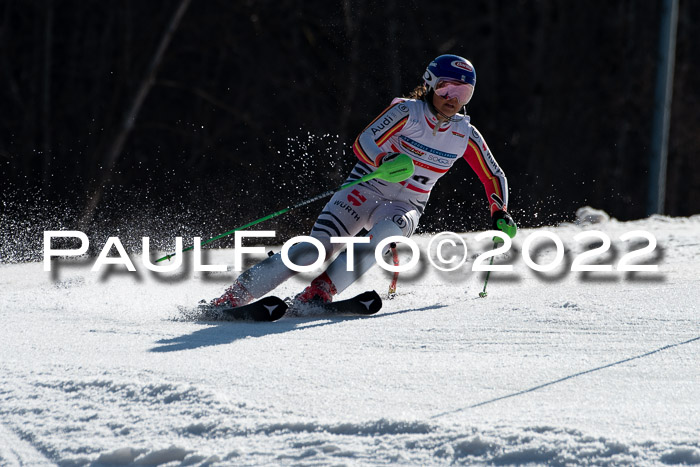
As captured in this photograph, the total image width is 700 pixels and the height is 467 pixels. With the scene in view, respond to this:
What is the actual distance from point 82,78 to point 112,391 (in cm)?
1357

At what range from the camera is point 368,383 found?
285 cm

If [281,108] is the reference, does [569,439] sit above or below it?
below

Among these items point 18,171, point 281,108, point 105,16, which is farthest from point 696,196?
point 18,171

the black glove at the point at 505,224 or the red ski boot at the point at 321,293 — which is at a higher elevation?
the black glove at the point at 505,224

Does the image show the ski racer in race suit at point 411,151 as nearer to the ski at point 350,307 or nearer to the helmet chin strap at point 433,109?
the helmet chin strap at point 433,109

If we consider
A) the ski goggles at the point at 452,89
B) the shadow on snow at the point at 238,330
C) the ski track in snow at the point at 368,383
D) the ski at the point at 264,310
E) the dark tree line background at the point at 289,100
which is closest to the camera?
the ski track in snow at the point at 368,383

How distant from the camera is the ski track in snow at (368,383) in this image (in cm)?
230

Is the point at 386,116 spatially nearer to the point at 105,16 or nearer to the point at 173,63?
the point at 105,16

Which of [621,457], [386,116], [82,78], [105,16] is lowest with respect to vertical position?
[621,457]

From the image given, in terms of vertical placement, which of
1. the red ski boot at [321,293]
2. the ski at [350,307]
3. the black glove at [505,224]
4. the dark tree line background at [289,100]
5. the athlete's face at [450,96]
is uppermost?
the dark tree line background at [289,100]

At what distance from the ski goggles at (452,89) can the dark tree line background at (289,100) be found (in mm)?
5448

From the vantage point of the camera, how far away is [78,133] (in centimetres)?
1508

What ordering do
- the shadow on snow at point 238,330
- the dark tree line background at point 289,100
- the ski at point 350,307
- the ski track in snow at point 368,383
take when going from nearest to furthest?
1. the ski track in snow at point 368,383
2. the shadow on snow at point 238,330
3. the ski at point 350,307
4. the dark tree line background at point 289,100

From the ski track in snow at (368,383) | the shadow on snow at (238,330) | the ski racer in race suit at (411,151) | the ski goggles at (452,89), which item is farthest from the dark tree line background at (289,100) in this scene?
the ski track in snow at (368,383)
